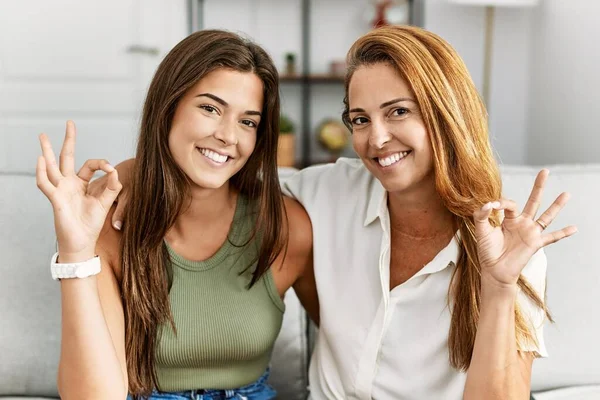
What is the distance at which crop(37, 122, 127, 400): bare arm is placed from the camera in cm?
121

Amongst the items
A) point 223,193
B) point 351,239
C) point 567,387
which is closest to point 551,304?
point 567,387

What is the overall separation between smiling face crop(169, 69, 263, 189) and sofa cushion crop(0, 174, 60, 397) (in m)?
0.45

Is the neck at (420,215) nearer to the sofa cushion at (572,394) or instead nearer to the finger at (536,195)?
the finger at (536,195)

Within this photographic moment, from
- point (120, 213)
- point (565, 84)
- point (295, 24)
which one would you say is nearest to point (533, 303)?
point (120, 213)

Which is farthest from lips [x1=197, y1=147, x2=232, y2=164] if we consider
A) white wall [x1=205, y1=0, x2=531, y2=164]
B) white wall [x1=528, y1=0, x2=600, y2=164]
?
white wall [x1=205, y1=0, x2=531, y2=164]

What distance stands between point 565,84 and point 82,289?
8.34 feet

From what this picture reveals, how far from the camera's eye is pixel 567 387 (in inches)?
62.6

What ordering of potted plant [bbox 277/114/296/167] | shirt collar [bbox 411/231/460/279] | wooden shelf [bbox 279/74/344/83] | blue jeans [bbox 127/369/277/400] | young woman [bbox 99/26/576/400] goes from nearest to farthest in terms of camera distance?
young woman [bbox 99/26/576/400] → shirt collar [bbox 411/231/460/279] → blue jeans [bbox 127/369/277/400] → potted plant [bbox 277/114/296/167] → wooden shelf [bbox 279/74/344/83]

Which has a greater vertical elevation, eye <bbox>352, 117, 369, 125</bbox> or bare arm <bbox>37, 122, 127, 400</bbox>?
eye <bbox>352, 117, 369, 125</bbox>

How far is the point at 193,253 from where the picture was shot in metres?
1.49

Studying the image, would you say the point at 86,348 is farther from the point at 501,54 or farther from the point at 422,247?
the point at 501,54

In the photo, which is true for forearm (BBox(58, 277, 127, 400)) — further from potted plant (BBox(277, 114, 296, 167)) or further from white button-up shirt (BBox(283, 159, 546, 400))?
potted plant (BBox(277, 114, 296, 167))

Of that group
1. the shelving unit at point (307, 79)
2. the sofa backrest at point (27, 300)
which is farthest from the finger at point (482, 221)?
the shelving unit at point (307, 79)

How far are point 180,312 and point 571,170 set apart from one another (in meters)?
0.96
